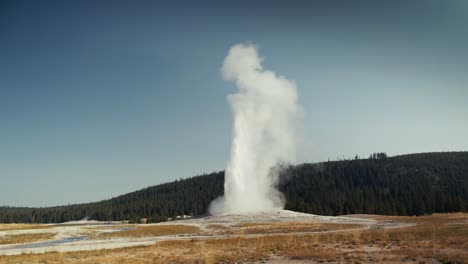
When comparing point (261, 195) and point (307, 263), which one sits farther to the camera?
point (261, 195)

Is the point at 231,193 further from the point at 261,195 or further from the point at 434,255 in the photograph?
the point at 434,255

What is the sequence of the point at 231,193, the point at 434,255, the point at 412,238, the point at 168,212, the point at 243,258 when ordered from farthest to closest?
1. the point at 168,212
2. the point at 231,193
3. the point at 412,238
4. the point at 243,258
5. the point at 434,255

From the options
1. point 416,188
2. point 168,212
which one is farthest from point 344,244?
point 416,188

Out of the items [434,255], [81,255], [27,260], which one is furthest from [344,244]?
[27,260]

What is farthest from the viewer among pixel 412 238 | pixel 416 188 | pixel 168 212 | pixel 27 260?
pixel 416 188

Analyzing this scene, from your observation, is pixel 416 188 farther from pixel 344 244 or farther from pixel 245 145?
pixel 344 244

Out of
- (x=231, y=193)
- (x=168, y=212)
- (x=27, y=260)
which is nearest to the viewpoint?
(x=27, y=260)

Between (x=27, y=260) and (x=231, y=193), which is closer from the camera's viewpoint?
(x=27, y=260)

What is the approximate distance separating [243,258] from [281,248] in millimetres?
5756

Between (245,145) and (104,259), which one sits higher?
(245,145)

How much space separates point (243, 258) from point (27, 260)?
672 inches

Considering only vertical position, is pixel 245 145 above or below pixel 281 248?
above

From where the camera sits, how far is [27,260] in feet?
86.1

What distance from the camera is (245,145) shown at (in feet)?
328
